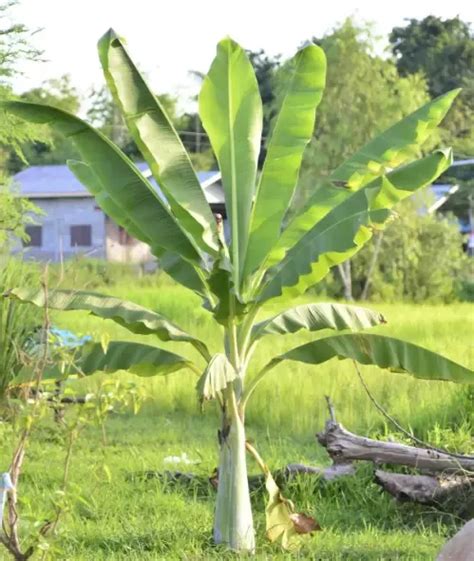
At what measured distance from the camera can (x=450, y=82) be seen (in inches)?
1369

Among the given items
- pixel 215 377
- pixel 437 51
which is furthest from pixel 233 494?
pixel 437 51

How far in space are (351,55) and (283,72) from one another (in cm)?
161

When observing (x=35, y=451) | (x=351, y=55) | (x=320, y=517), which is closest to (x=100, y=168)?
(x=320, y=517)

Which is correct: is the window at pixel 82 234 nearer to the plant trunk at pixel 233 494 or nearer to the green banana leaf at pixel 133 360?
the green banana leaf at pixel 133 360

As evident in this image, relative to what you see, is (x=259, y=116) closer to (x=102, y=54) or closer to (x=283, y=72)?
(x=102, y=54)

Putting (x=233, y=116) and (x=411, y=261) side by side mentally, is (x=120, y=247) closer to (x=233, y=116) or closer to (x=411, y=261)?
(x=411, y=261)

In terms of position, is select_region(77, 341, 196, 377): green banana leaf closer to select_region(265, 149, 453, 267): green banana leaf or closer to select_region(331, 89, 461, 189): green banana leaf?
select_region(265, 149, 453, 267): green banana leaf

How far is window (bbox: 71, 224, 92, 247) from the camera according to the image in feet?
100

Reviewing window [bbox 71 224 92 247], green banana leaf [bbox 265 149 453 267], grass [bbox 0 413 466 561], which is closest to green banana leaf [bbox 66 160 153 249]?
green banana leaf [bbox 265 149 453 267]

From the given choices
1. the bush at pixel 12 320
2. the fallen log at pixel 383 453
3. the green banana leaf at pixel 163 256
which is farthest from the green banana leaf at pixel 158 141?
the bush at pixel 12 320

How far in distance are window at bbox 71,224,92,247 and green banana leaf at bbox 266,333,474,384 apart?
25.3m

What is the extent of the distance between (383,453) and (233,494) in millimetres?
1567

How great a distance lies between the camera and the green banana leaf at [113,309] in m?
5.68

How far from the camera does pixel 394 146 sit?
20.1ft
